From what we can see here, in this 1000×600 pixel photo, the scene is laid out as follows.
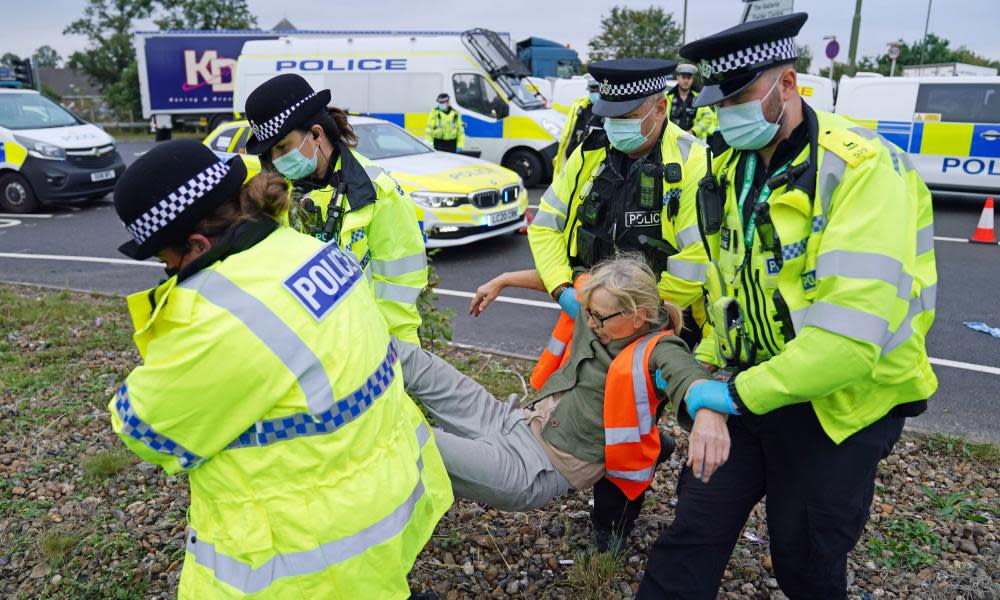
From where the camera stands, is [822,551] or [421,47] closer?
[822,551]

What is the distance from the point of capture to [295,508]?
162 centimetres

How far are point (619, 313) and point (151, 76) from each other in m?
24.3

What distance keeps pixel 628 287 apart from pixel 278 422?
1.33 meters

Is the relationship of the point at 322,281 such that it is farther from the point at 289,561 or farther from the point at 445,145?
the point at 445,145

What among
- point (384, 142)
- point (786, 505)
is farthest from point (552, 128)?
point (786, 505)

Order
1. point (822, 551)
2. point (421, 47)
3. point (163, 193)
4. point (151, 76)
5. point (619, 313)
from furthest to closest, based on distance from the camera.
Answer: point (151, 76) → point (421, 47) → point (619, 313) → point (822, 551) → point (163, 193)

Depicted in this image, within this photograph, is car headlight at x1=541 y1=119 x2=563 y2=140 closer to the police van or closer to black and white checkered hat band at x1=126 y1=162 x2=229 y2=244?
the police van

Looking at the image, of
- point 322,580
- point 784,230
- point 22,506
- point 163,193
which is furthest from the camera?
point 22,506

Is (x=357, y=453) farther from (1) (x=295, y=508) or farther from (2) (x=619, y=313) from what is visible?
(2) (x=619, y=313)

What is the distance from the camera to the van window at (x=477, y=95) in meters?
13.3

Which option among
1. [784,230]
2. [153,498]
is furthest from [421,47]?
[784,230]

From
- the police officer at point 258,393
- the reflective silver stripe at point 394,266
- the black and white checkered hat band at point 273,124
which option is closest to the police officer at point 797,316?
the police officer at point 258,393

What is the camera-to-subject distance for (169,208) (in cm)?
154

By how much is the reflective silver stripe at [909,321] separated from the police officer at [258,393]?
1213mm
